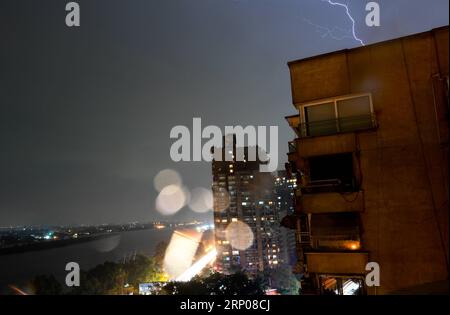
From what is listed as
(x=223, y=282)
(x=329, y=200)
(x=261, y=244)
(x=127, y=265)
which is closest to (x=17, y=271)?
(x=127, y=265)

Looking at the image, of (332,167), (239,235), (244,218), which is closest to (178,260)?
(239,235)

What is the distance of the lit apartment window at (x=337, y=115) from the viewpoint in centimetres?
1109

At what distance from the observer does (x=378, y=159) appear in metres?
10.6

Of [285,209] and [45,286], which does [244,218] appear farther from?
[45,286]

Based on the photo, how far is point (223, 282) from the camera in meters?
51.7

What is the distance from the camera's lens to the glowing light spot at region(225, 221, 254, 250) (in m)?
Result: 122

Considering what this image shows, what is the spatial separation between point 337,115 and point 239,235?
117 m

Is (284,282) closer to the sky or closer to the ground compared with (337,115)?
closer to the ground

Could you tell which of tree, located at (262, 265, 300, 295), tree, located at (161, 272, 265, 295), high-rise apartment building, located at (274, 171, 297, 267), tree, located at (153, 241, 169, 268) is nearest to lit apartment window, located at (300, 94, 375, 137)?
tree, located at (161, 272, 265, 295)

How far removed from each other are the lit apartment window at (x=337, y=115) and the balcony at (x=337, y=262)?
4262mm

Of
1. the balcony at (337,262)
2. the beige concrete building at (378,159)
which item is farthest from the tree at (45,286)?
the balcony at (337,262)

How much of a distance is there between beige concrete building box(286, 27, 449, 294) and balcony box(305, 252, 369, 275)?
3 cm

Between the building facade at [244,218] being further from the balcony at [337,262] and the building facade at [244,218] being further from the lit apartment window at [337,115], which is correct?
the lit apartment window at [337,115]
